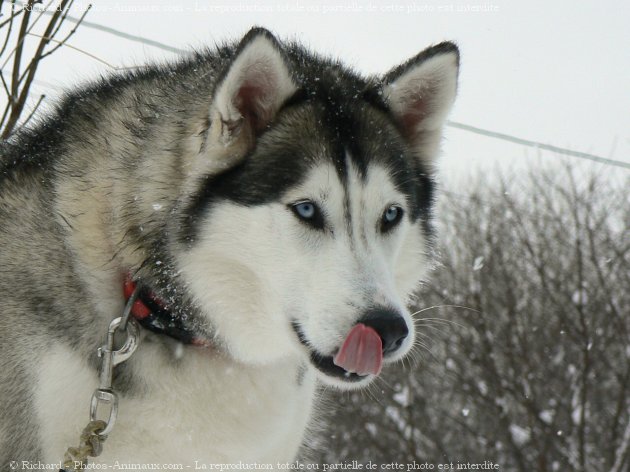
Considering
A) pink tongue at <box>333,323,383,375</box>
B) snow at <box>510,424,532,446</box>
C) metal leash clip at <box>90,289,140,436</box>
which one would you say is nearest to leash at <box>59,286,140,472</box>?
metal leash clip at <box>90,289,140,436</box>

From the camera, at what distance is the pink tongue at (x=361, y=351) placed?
7.35 ft

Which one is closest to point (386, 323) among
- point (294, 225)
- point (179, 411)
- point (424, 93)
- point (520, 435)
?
point (294, 225)

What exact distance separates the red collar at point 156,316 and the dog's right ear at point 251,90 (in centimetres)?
52

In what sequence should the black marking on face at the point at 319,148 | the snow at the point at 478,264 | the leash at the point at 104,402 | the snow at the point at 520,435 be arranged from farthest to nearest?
the snow at the point at 478,264, the snow at the point at 520,435, the black marking on face at the point at 319,148, the leash at the point at 104,402

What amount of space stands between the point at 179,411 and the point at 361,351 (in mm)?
598

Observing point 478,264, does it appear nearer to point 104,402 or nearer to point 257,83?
point 257,83

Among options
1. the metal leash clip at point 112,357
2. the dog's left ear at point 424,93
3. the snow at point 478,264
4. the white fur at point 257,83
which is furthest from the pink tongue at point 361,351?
the snow at point 478,264

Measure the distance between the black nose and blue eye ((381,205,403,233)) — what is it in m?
0.39

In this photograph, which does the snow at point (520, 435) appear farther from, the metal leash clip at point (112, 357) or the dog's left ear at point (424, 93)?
the metal leash clip at point (112, 357)

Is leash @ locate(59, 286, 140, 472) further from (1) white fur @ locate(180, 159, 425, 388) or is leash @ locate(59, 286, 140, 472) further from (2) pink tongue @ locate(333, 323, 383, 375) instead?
(2) pink tongue @ locate(333, 323, 383, 375)

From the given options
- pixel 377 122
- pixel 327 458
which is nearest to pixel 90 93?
pixel 377 122

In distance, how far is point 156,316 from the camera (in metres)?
2.48

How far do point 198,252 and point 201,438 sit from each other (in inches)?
22.4

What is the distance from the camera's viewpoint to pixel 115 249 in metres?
2.48
